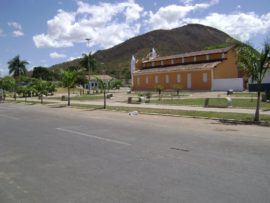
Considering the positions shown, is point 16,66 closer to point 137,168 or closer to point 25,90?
point 25,90

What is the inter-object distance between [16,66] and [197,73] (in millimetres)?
63922

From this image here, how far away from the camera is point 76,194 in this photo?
19.7ft

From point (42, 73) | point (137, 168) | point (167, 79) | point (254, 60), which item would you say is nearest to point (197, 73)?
point (167, 79)

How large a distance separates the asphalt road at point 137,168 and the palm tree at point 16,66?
306 feet

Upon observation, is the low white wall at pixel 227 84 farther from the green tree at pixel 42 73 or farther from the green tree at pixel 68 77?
the green tree at pixel 42 73

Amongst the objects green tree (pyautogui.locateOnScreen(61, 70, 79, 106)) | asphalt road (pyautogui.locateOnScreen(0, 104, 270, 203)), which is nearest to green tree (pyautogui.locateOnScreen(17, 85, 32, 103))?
green tree (pyautogui.locateOnScreen(61, 70, 79, 106))

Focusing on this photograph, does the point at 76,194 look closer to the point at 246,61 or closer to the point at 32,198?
the point at 32,198

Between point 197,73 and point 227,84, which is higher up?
point 197,73

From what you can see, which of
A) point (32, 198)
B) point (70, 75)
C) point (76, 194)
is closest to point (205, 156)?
point (76, 194)

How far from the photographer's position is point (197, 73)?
54.7 metres

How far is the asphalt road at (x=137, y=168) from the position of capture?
5859 mm

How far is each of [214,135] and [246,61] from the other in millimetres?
6414

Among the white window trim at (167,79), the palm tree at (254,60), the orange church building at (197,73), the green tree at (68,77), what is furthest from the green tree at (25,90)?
the palm tree at (254,60)

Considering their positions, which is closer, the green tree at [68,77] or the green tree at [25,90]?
the green tree at [68,77]
